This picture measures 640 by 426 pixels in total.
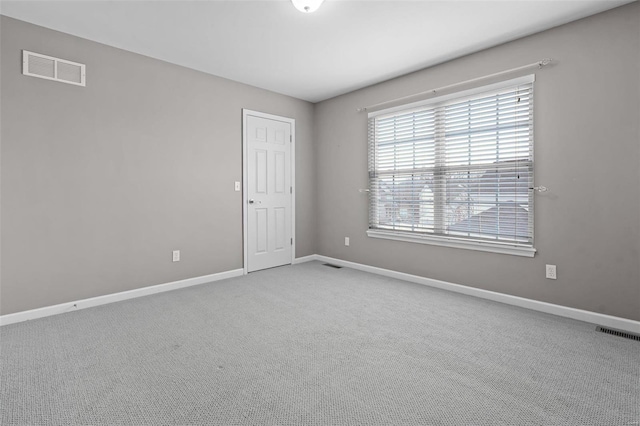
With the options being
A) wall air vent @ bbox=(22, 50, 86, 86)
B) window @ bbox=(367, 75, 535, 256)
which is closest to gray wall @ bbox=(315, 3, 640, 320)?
window @ bbox=(367, 75, 535, 256)

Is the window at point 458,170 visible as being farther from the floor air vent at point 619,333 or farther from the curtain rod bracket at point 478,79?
the floor air vent at point 619,333

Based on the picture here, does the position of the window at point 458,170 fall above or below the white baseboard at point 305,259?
above

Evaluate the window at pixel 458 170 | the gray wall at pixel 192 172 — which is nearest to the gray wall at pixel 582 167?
the gray wall at pixel 192 172

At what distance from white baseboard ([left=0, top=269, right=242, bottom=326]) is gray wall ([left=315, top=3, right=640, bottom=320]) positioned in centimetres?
302

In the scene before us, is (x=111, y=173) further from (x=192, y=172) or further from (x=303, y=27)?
(x=303, y=27)

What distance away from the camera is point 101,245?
317 centimetres

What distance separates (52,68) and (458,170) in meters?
4.09

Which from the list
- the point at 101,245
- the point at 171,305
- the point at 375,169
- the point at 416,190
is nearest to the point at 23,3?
the point at 101,245

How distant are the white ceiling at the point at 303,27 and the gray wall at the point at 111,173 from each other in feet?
1.11

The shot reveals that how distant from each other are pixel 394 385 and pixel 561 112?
8.98ft

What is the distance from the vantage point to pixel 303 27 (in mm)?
2826

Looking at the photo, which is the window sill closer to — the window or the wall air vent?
the window

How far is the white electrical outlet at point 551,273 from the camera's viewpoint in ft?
9.45

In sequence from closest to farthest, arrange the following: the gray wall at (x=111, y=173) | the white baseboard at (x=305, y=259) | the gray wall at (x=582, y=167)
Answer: the gray wall at (x=582, y=167)
the gray wall at (x=111, y=173)
the white baseboard at (x=305, y=259)
